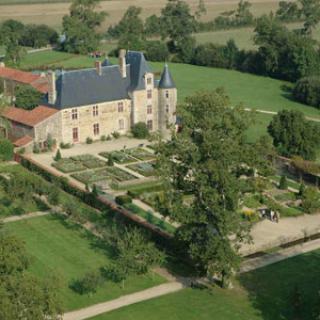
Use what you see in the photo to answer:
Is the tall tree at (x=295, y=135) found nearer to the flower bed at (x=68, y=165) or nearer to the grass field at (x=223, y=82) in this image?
the flower bed at (x=68, y=165)

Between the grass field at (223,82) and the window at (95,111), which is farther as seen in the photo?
the grass field at (223,82)

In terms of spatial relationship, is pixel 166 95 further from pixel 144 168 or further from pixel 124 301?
pixel 124 301

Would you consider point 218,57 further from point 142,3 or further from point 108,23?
point 142,3

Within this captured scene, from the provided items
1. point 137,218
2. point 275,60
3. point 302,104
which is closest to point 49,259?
point 137,218

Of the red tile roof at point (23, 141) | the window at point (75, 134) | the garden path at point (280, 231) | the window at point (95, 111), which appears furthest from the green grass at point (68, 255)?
the window at point (95, 111)

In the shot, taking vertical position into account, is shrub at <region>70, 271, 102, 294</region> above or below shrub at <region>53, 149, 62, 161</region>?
above

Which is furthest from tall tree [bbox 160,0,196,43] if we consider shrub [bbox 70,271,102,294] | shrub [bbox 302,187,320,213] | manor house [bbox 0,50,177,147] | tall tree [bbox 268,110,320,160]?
shrub [bbox 70,271,102,294]

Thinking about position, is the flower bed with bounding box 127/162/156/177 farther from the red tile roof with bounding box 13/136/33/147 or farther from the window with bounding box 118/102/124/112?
the red tile roof with bounding box 13/136/33/147
